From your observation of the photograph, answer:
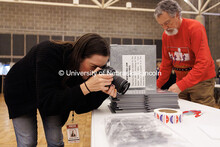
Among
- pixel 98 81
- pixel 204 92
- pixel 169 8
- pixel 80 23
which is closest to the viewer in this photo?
pixel 98 81

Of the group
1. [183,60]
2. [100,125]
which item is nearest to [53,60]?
[100,125]

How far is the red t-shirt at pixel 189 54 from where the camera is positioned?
1204mm

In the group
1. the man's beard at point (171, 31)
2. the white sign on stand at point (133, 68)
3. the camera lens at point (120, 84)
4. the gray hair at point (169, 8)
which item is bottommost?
the camera lens at point (120, 84)

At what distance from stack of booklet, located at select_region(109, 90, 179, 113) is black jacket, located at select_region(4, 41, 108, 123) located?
106 millimetres

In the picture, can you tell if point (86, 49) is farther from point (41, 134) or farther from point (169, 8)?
point (41, 134)

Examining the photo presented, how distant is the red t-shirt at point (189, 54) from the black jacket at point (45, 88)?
68 centimetres

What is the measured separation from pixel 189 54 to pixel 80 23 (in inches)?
251


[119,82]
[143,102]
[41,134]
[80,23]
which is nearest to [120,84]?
[119,82]

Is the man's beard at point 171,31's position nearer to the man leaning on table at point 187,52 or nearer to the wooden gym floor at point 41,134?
the man leaning on table at point 187,52

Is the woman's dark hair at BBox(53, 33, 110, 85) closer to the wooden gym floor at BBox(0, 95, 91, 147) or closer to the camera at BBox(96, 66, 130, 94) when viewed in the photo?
the camera at BBox(96, 66, 130, 94)

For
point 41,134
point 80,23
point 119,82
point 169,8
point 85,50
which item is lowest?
point 41,134

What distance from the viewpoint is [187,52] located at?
130cm

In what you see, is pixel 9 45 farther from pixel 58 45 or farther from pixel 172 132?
pixel 172 132

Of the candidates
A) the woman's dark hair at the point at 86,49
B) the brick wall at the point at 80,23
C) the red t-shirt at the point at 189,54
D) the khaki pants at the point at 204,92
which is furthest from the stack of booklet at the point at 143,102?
the brick wall at the point at 80,23
